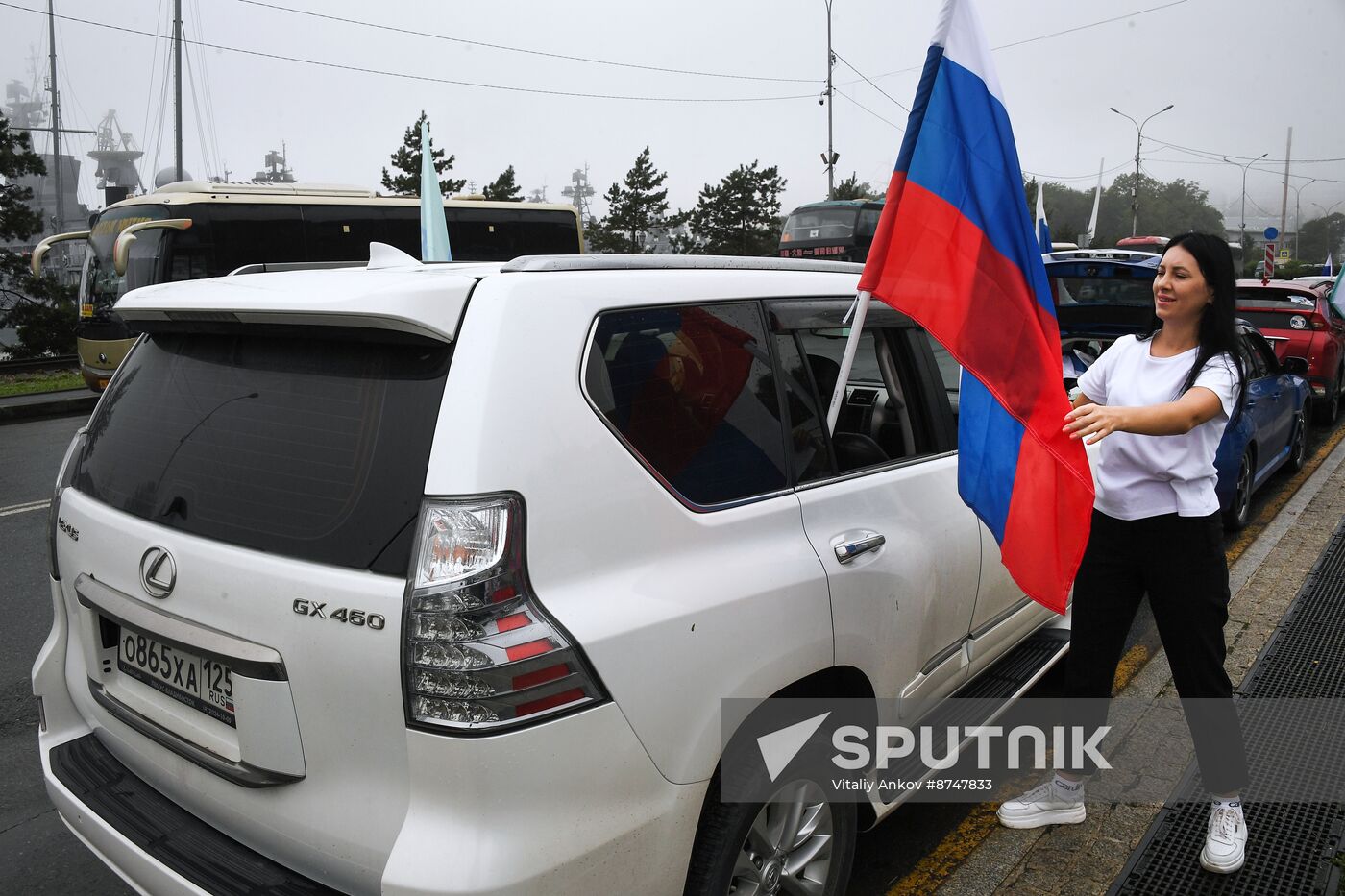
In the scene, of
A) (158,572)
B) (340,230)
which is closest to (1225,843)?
(158,572)

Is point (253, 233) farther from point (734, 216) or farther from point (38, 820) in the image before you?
point (734, 216)

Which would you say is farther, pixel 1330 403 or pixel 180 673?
pixel 1330 403

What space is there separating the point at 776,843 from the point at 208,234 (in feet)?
50.1

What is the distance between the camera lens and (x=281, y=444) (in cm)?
209

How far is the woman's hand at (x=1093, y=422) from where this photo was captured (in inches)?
104

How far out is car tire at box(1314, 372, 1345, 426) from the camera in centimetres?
1080

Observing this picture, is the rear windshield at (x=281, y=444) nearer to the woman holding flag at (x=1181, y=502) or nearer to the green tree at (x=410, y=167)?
the woman holding flag at (x=1181, y=502)

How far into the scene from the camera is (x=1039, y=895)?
292 cm

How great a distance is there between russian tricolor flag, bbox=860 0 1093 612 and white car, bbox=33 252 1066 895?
0.37m

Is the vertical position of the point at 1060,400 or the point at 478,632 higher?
the point at 1060,400

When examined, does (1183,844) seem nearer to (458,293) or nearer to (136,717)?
(458,293)

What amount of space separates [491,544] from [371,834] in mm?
590

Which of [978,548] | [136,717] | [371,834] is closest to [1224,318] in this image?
[978,548]

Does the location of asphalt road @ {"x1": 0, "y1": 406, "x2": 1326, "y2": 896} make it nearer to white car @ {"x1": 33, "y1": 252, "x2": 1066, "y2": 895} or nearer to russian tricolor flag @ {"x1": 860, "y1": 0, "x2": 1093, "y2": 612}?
white car @ {"x1": 33, "y1": 252, "x2": 1066, "y2": 895}
